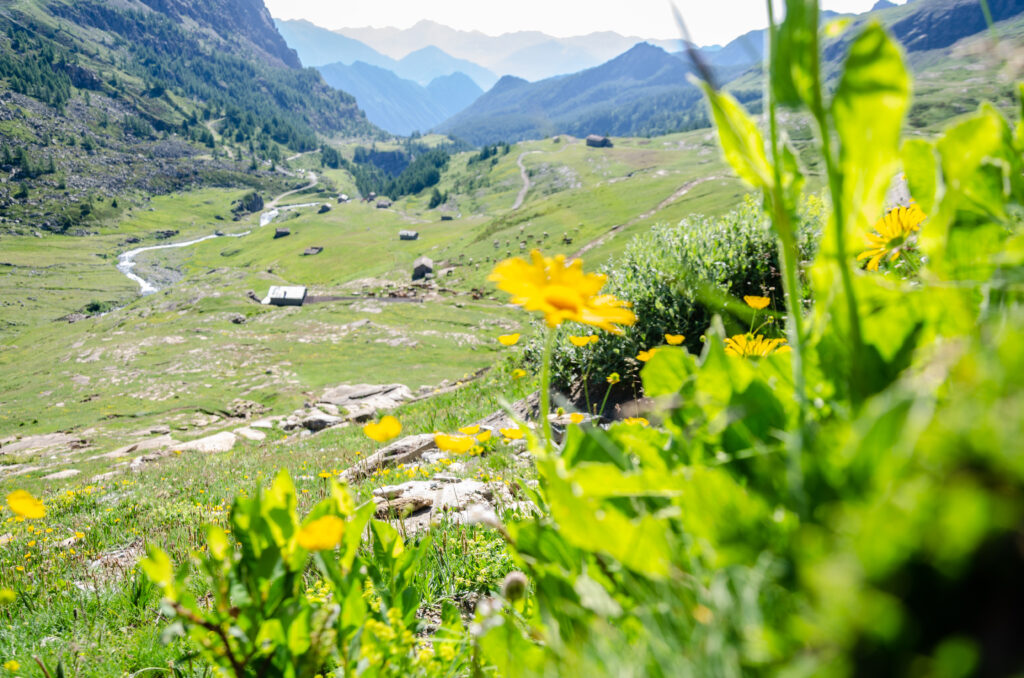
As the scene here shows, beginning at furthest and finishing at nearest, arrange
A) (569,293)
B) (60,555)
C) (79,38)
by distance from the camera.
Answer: (79,38) → (60,555) → (569,293)

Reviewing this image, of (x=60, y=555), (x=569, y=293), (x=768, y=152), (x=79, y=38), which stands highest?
(x=79, y=38)

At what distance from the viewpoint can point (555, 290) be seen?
1281 millimetres

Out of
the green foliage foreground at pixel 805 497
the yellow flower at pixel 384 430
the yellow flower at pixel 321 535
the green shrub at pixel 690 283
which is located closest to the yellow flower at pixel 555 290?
the green foliage foreground at pixel 805 497

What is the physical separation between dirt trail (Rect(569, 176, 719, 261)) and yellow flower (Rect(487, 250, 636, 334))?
5125 cm

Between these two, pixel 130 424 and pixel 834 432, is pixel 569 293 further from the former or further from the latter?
pixel 130 424

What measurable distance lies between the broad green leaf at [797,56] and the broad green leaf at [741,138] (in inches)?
3.5

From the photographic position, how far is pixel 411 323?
39094 millimetres

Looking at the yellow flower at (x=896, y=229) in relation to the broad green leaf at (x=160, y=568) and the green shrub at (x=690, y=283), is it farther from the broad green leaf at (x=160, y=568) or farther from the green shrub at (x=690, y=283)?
the green shrub at (x=690, y=283)

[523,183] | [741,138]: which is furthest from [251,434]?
[523,183]

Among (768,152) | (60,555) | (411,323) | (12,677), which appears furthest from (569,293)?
(411,323)

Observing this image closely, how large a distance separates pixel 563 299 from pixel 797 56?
0.66 m

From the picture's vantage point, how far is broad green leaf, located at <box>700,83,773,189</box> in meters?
0.89

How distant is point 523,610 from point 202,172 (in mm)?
174209

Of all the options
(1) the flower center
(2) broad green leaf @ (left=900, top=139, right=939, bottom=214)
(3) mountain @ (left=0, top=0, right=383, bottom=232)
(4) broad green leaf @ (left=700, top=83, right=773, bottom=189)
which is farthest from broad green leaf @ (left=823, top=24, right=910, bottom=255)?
(3) mountain @ (left=0, top=0, right=383, bottom=232)
